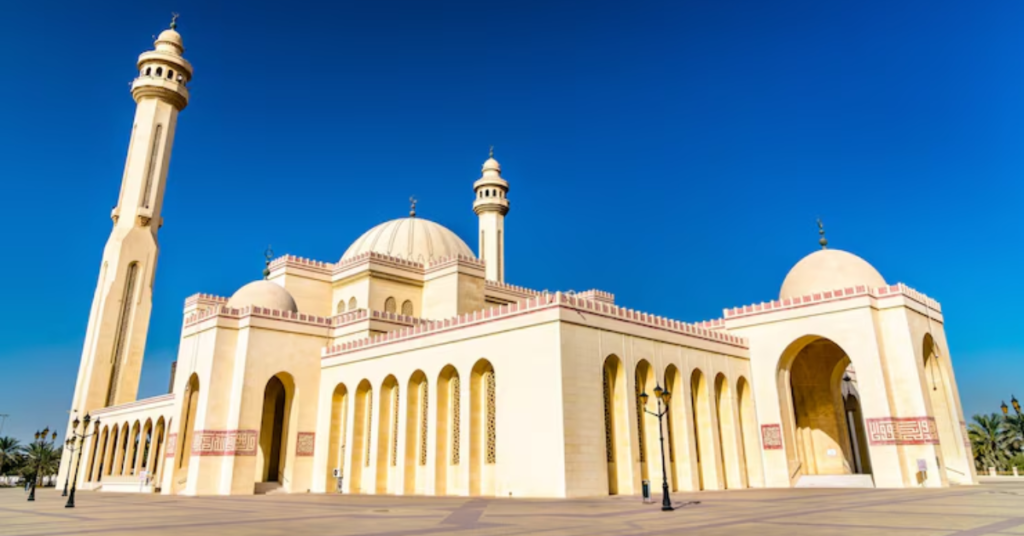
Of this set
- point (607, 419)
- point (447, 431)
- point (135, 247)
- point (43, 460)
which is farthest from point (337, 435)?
point (43, 460)

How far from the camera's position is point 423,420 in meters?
25.1

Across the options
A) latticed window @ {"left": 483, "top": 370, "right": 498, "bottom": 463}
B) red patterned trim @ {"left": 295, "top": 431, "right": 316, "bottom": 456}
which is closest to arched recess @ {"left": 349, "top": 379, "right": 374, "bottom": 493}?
red patterned trim @ {"left": 295, "top": 431, "right": 316, "bottom": 456}

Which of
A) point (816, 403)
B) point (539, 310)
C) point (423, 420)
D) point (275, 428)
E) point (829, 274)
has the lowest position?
point (423, 420)

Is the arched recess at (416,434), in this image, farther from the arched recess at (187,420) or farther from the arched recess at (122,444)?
the arched recess at (122,444)

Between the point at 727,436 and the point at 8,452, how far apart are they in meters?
55.7

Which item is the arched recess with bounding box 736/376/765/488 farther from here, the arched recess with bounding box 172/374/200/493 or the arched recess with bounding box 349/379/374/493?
the arched recess with bounding box 172/374/200/493

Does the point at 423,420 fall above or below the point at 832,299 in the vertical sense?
below

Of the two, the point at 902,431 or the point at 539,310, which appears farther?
the point at 902,431

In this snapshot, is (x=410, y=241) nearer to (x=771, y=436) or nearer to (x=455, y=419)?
(x=455, y=419)

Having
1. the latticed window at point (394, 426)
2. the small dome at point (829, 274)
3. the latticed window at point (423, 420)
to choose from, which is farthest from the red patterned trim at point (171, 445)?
the small dome at point (829, 274)

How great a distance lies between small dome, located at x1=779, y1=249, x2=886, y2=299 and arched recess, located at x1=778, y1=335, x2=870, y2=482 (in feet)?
7.34

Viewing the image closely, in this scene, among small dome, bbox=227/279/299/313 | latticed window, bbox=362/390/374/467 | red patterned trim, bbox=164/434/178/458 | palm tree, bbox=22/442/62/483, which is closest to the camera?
red patterned trim, bbox=164/434/178/458

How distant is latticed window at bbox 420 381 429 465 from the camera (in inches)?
969

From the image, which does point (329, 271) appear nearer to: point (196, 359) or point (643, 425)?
point (196, 359)
